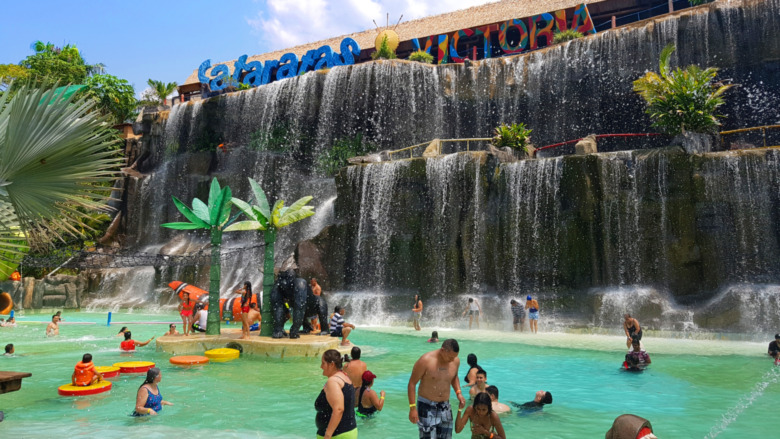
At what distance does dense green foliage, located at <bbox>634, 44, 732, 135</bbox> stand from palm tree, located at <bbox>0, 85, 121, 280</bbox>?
20.0m

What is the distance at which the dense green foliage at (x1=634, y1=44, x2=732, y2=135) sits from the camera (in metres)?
21.6

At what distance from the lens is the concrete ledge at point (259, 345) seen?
44.2ft

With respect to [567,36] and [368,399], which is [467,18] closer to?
[567,36]

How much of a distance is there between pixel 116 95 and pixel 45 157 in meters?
45.5

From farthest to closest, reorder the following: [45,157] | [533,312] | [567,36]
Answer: [567,36], [533,312], [45,157]

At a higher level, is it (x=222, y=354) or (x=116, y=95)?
(x=116, y=95)

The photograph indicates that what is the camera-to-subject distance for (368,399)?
809cm

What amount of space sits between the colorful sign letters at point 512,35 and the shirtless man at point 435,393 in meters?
29.2

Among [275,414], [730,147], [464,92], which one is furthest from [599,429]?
[464,92]

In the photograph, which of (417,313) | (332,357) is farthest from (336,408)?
(417,313)

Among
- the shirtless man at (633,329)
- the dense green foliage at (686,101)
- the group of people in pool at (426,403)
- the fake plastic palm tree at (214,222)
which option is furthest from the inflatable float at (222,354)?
the dense green foliage at (686,101)

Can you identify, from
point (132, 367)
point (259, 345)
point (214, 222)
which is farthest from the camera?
point (214, 222)

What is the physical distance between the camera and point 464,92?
31.3 m

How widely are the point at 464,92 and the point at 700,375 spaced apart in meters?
22.0
